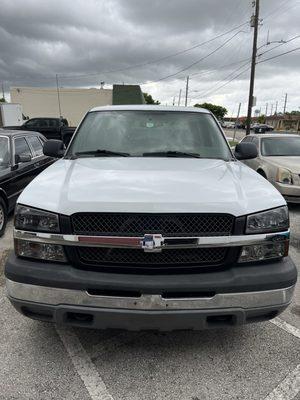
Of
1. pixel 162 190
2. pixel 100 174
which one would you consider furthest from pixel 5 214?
pixel 162 190

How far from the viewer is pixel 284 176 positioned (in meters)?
8.22

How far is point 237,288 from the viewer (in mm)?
2596

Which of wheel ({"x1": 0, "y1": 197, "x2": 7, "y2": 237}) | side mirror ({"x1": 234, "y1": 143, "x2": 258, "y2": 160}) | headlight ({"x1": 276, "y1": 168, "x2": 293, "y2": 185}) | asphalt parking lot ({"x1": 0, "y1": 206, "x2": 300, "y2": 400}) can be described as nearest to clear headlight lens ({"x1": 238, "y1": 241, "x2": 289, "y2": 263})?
asphalt parking lot ({"x1": 0, "y1": 206, "x2": 300, "y2": 400})

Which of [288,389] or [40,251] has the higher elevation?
[40,251]

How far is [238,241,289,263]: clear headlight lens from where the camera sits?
2.71 m

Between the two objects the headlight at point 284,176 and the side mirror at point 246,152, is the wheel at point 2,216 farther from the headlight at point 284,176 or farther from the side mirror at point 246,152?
the headlight at point 284,176

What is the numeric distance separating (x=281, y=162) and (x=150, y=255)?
21.9 ft

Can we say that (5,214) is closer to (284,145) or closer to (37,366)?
(37,366)

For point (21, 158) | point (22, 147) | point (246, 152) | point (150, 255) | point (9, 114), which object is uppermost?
point (246, 152)

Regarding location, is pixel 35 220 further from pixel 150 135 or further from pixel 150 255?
pixel 150 135

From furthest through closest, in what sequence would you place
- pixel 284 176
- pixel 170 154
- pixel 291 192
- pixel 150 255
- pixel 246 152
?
pixel 284 176
pixel 291 192
pixel 246 152
pixel 170 154
pixel 150 255

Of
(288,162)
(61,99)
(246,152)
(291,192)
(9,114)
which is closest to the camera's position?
(246,152)

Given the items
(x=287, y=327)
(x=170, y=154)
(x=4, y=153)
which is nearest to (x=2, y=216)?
(x=4, y=153)

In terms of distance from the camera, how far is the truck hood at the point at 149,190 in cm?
261
